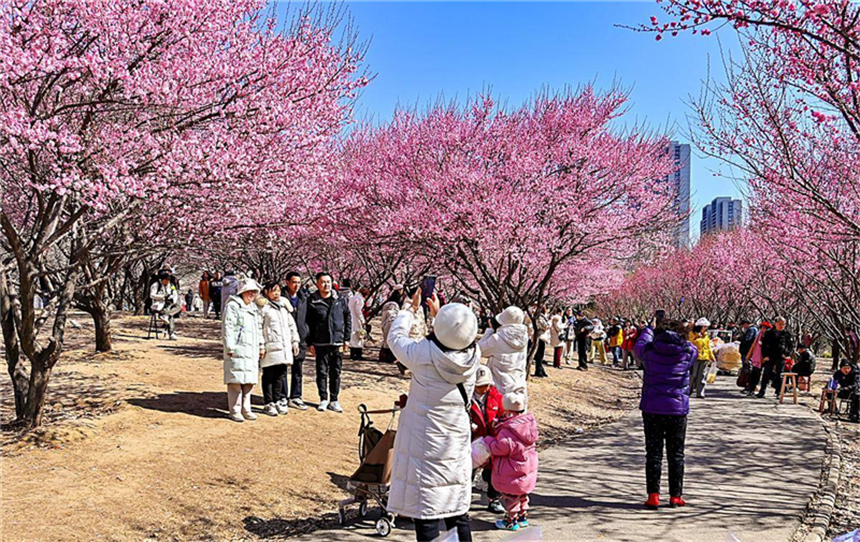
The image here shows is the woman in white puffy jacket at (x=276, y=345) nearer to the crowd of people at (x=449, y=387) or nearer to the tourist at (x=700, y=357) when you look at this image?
the crowd of people at (x=449, y=387)

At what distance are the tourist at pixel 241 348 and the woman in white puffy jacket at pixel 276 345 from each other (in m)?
0.27

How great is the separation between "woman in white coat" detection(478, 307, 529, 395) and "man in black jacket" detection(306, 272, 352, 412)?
2608mm

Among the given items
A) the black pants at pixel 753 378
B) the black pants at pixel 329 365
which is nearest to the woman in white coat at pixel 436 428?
the black pants at pixel 329 365

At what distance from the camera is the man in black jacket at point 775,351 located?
15039 mm

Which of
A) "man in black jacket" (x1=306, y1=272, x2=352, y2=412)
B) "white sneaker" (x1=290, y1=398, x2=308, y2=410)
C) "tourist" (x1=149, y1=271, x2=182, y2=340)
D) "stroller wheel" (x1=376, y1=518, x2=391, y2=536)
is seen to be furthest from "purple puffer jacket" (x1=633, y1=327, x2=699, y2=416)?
"tourist" (x1=149, y1=271, x2=182, y2=340)

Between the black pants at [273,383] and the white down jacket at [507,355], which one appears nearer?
the white down jacket at [507,355]

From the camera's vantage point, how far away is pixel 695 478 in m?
7.89

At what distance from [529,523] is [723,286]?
3499cm

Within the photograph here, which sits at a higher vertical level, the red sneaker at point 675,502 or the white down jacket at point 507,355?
the white down jacket at point 507,355

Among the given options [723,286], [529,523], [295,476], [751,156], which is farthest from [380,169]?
[723,286]

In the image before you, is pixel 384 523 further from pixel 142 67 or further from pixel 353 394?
pixel 353 394

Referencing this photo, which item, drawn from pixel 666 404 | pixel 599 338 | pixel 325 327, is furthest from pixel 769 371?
pixel 325 327

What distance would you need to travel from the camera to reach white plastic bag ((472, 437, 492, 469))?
5906mm

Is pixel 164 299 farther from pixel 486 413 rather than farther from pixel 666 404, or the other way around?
pixel 666 404
